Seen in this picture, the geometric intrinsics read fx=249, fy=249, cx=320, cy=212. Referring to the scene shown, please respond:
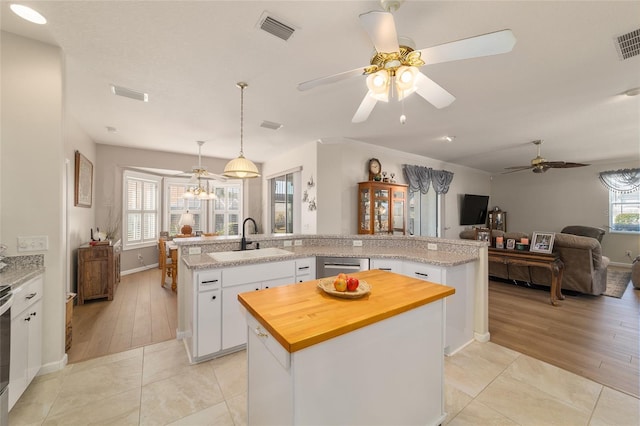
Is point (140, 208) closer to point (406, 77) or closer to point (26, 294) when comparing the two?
point (26, 294)

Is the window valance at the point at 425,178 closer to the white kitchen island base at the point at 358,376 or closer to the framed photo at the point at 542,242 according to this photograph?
the framed photo at the point at 542,242

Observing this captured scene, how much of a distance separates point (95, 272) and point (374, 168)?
4897 mm

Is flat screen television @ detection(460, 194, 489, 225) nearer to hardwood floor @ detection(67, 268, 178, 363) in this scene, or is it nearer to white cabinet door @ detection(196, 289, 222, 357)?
white cabinet door @ detection(196, 289, 222, 357)

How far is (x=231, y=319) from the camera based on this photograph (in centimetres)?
239

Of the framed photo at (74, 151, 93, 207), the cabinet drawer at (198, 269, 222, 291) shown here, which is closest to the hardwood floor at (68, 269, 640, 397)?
the cabinet drawer at (198, 269, 222, 291)

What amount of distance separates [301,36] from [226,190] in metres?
5.58

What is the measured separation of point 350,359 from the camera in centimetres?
115

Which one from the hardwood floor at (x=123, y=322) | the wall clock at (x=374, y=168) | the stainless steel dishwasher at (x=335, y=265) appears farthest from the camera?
the wall clock at (x=374, y=168)

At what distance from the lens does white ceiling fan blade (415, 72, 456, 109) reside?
158 centimetres

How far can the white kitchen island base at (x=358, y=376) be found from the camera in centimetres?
104

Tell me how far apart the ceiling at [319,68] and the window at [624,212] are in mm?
3161

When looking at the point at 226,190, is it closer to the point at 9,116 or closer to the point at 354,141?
the point at 354,141

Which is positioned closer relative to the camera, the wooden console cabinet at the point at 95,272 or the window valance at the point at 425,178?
the wooden console cabinet at the point at 95,272

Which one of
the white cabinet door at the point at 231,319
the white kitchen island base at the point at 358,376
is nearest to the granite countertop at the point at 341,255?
the white cabinet door at the point at 231,319
